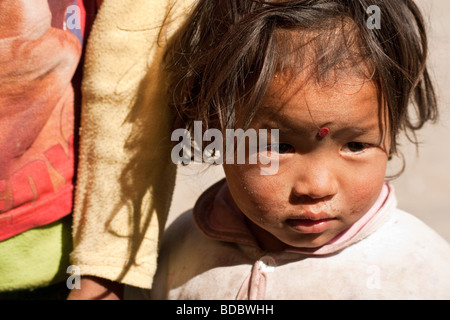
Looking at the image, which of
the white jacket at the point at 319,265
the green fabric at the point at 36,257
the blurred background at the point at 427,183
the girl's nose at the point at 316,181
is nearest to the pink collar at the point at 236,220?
the white jacket at the point at 319,265

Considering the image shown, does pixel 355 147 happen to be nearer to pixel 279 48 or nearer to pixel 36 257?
pixel 279 48

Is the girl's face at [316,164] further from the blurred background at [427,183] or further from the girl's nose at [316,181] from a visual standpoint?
the blurred background at [427,183]

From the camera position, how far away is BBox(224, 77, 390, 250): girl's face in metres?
1.12

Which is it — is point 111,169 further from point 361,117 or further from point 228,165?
point 361,117

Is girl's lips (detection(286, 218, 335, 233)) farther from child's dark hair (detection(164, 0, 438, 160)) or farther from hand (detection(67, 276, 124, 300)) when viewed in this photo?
hand (detection(67, 276, 124, 300))

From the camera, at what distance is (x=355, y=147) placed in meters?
1.18

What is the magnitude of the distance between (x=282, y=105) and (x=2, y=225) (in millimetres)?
554

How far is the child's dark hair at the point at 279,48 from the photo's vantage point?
113 cm

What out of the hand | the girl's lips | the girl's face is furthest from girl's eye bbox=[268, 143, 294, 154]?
the hand

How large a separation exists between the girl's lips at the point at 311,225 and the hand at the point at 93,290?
1.37 feet

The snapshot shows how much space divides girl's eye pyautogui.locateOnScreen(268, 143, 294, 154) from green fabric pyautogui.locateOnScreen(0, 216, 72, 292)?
459 millimetres

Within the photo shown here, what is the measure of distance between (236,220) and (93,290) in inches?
12.4
